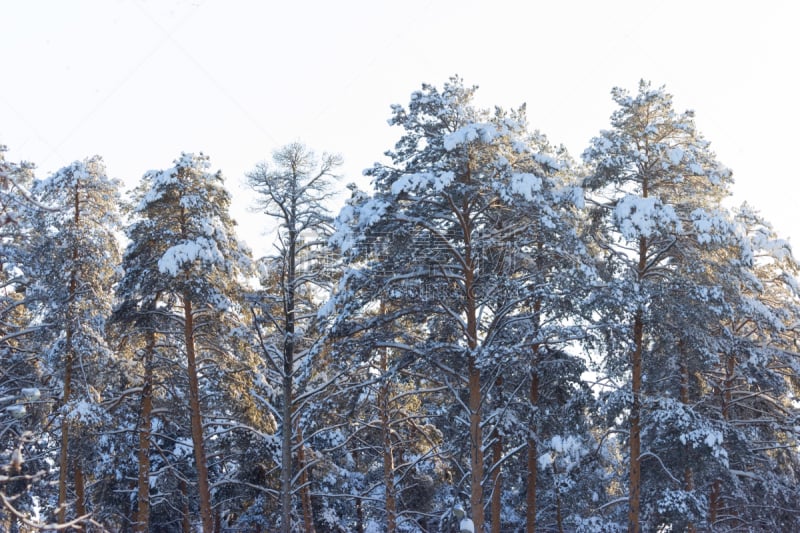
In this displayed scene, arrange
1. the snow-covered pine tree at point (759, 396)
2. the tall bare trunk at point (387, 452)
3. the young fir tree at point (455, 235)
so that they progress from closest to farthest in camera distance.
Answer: the young fir tree at point (455, 235)
the snow-covered pine tree at point (759, 396)
the tall bare trunk at point (387, 452)

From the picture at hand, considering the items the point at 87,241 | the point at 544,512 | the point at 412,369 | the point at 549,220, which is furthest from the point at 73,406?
the point at 544,512

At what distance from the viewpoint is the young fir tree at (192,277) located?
14703 millimetres

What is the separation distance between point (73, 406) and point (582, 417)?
11913 mm

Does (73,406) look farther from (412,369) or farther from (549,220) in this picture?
(549,220)

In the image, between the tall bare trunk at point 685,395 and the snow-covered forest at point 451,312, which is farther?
the tall bare trunk at point 685,395

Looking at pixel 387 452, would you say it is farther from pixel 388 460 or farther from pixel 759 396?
pixel 759 396

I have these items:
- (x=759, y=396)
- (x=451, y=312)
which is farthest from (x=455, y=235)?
(x=759, y=396)

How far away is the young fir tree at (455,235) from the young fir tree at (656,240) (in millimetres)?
1875

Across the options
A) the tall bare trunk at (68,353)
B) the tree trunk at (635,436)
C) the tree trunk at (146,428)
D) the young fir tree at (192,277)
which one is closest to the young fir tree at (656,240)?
the tree trunk at (635,436)

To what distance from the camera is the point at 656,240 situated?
15094 mm

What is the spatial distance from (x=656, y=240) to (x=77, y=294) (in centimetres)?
1372

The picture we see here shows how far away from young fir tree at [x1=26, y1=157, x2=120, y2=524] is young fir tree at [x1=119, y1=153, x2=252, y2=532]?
3.20 ft

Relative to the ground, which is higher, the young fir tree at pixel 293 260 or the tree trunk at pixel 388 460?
the young fir tree at pixel 293 260

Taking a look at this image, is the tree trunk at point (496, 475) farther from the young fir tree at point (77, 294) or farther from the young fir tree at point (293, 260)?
the young fir tree at point (77, 294)
